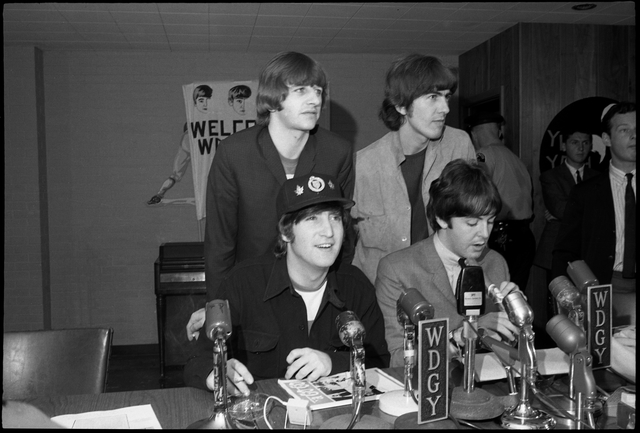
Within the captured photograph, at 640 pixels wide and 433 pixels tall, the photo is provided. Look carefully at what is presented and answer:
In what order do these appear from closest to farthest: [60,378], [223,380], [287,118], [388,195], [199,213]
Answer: [223,380], [60,378], [287,118], [388,195], [199,213]

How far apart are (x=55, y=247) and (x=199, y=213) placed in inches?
60.1

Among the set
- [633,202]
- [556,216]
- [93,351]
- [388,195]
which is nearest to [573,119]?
[556,216]

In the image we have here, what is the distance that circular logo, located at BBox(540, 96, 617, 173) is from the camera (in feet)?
18.3

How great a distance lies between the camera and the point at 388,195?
282 centimetres

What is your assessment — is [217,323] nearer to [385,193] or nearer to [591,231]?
[385,193]

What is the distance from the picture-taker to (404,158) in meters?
2.86

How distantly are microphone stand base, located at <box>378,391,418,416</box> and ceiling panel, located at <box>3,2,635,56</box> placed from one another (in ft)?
11.0

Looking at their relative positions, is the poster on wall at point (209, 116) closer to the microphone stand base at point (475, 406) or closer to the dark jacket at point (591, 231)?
the dark jacket at point (591, 231)

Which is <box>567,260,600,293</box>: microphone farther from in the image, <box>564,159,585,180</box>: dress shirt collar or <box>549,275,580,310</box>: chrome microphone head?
<box>564,159,585,180</box>: dress shirt collar

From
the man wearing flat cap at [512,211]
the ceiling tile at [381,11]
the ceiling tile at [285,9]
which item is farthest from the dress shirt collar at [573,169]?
the ceiling tile at [285,9]

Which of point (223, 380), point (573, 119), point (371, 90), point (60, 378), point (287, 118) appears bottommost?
point (60, 378)

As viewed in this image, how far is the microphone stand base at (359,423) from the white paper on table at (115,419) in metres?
0.42

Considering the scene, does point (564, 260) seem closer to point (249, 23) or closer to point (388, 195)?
point (388, 195)

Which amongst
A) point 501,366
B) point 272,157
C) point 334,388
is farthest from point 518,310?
point 272,157
